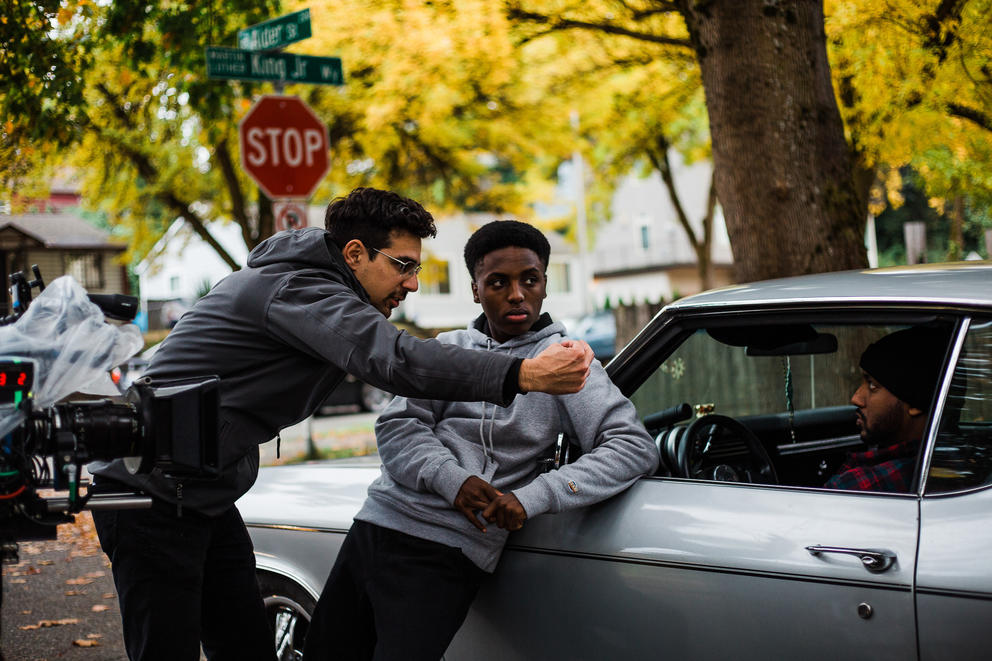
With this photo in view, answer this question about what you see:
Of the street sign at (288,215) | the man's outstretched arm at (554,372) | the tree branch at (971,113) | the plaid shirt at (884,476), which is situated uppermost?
the tree branch at (971,113)

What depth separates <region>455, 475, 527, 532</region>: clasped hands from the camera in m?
2.75

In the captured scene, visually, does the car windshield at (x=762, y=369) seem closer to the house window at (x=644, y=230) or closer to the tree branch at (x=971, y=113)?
the tree branch at (x=971, y=113)

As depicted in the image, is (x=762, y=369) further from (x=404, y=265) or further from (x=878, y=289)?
(x=404, y=265)

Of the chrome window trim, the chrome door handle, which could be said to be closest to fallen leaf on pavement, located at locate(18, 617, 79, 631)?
the chrome door handle

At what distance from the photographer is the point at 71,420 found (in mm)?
2262

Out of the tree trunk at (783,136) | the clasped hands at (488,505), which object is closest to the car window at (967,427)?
the clasped hands at (488,505)

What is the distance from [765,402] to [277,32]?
5.31 m

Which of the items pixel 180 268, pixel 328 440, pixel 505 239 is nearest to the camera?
pixel 505 239

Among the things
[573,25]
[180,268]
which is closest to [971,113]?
[573,25]

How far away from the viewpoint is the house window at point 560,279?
48375 mm

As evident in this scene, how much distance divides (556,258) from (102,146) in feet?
111

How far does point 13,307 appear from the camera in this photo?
2.99 m

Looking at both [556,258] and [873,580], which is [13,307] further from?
[556,258]

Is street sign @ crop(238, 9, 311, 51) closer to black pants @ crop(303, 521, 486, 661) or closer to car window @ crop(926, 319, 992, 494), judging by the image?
black pants @ crop(303, 521, 486, 661)
